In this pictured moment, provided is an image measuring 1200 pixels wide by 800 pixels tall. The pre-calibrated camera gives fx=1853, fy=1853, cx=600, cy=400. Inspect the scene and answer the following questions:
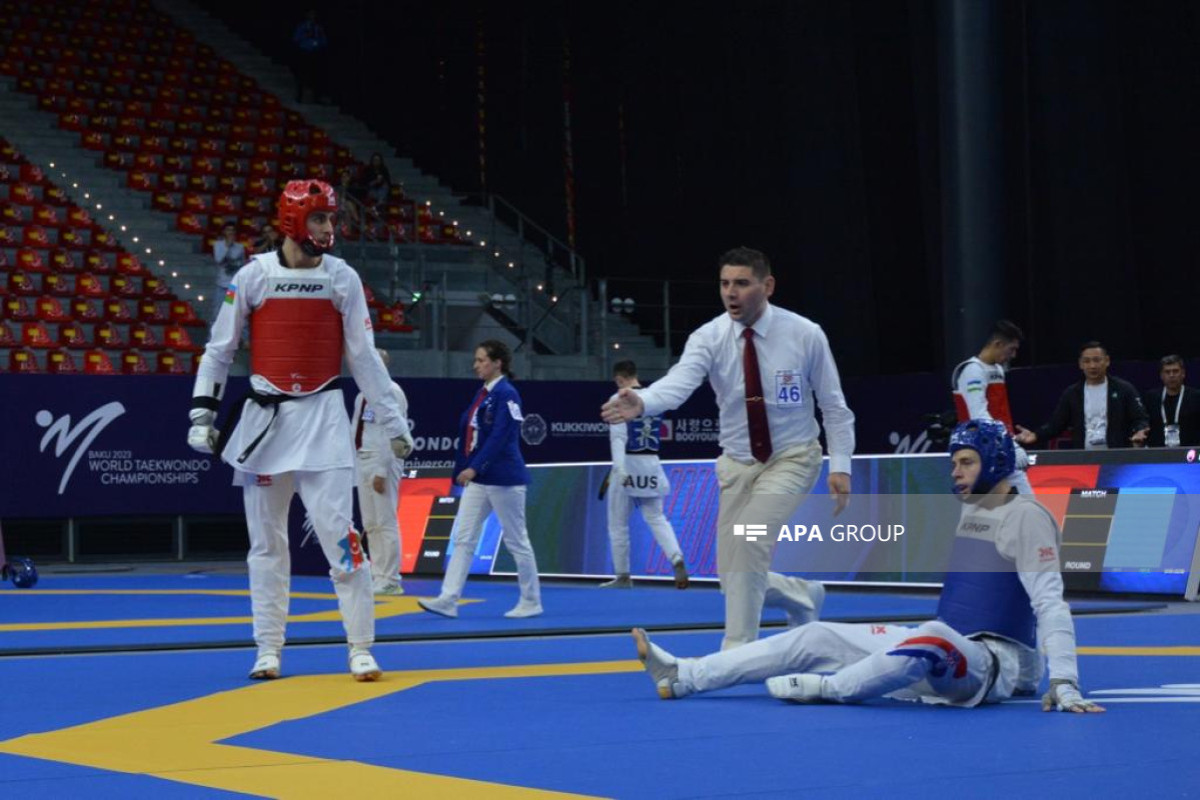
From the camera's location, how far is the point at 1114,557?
13812 mm

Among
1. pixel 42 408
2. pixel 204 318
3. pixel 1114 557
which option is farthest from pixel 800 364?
pixel 204 318

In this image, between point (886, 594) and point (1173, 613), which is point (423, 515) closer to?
point (886, 594)

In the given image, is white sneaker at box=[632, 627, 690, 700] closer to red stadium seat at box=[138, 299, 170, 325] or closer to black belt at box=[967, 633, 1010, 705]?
black belt at box=[967, 633, 1010, 705]

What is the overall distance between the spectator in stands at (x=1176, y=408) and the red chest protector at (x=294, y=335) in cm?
943

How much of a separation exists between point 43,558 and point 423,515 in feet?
15.8

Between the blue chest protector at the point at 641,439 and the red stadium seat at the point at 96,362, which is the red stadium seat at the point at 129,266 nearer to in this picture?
the red stadium seat at the point at 96,362

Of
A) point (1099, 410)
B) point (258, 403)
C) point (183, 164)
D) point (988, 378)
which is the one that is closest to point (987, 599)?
point (258, 403)

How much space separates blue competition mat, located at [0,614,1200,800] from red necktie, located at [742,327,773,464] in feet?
3.83

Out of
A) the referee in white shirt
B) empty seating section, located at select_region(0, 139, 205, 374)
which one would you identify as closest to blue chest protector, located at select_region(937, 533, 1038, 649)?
the referee in white shirt

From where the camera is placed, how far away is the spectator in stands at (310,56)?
1266 inches

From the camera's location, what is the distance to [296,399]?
8508 millimetres

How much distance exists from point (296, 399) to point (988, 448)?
3.23m

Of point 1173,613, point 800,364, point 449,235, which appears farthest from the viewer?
point 449,235

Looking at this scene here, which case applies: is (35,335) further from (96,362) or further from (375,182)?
(375,182)
